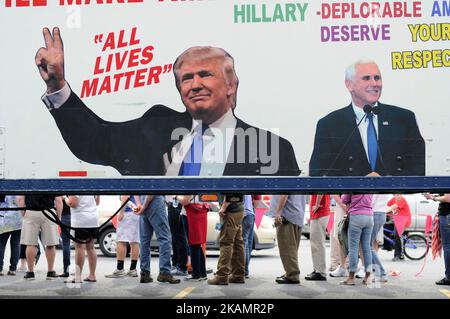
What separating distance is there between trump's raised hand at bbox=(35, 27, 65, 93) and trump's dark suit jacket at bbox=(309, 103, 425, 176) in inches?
111

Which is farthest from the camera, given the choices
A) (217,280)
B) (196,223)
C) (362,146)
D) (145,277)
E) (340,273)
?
(340,273)

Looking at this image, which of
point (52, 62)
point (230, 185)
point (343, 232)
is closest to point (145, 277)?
point (343, 232)

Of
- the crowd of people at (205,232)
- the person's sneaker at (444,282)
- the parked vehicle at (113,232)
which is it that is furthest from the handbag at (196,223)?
the parked vehicle at (113,232)

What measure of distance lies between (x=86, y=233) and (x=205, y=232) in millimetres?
1774

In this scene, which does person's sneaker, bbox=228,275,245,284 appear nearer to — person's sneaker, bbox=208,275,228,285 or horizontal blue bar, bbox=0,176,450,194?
person's sneaker, bbox=208,275,228,285

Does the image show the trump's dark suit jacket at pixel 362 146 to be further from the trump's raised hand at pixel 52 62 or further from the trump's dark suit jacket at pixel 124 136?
the trump's raised hand at pixel 52 62

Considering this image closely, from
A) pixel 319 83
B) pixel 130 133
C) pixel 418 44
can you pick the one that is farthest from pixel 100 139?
pixel 418 44

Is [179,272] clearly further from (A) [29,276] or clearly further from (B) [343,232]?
(B) [343,232]

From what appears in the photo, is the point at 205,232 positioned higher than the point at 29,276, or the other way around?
the point at 205,232

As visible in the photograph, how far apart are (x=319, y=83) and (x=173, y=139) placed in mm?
1641

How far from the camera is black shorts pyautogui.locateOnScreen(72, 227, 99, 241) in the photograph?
9.75 m

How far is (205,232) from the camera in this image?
10242 millimetres

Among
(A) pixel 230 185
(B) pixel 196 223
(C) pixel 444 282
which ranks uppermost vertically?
(A) pixel 230 185

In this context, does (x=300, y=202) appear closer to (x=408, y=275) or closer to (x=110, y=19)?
(x=408, y=275)
